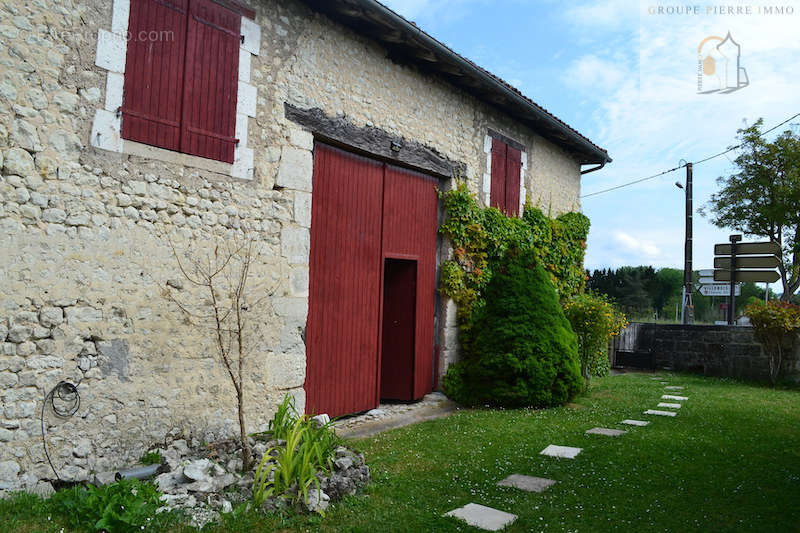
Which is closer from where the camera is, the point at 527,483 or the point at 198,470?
the point at 198,470

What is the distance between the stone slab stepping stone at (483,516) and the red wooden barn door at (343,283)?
2.64 m

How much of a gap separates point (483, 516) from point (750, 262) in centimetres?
1170

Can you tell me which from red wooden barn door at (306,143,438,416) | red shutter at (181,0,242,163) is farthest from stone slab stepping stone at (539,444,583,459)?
red shutter at (181,0,242,163)

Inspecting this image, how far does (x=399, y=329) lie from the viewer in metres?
7.35

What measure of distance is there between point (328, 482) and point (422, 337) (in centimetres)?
384

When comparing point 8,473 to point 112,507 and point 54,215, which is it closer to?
point 112,507

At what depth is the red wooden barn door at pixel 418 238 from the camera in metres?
6.88

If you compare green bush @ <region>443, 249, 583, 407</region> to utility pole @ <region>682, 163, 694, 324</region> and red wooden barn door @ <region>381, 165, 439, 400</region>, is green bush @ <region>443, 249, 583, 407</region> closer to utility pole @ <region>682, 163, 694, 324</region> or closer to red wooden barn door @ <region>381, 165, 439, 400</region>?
red wooden barn door @ <region>381, 165, 439, 400</region>

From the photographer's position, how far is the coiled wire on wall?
12.3 ft

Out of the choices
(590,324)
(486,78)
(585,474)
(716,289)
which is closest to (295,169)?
(486,78)

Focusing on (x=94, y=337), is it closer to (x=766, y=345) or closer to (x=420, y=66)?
(x=420, y=66)

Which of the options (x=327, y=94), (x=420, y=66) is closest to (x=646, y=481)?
(x=327, y=94)

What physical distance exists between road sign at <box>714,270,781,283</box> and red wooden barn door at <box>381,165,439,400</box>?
28.1 ft

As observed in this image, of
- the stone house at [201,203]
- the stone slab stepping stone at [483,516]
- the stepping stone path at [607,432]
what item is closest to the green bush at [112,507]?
the stone house at [201,203]
